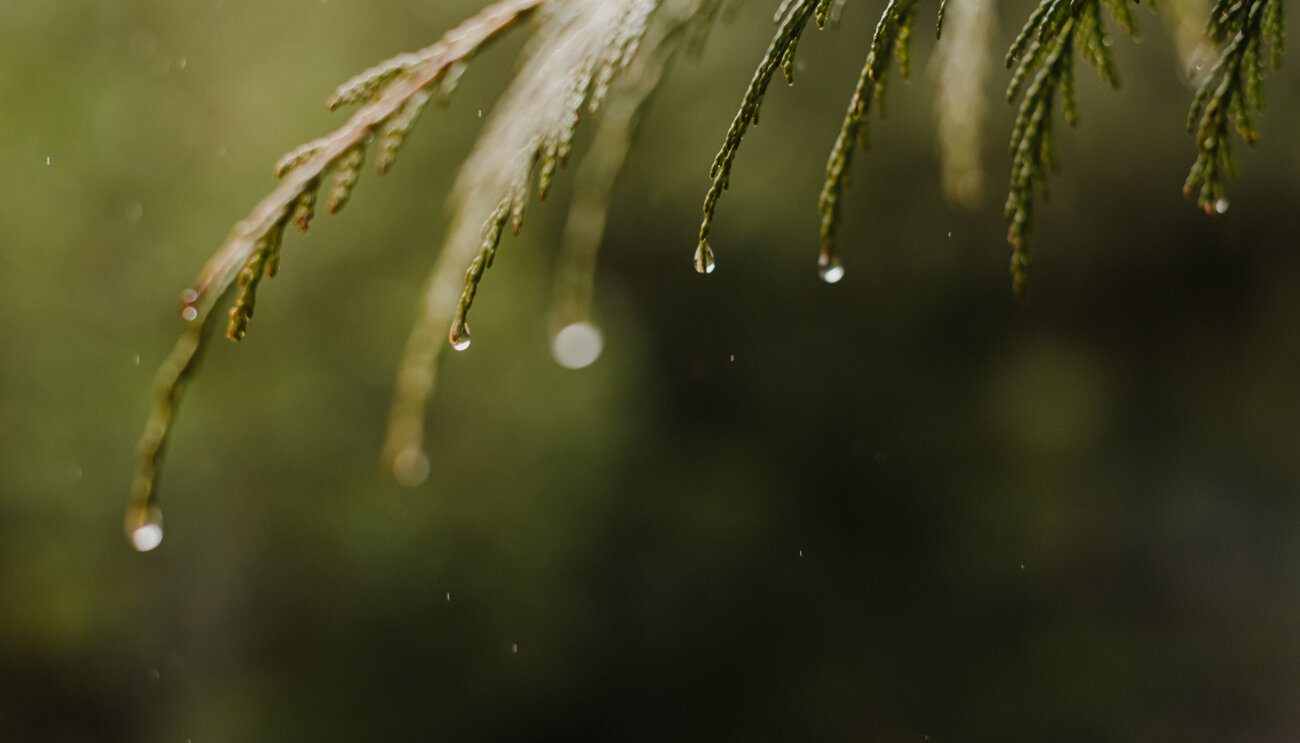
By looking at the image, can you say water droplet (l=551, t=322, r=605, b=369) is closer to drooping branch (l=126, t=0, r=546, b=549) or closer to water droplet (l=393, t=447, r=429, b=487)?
water droplet (l=393, t=447, r=429, b=487)

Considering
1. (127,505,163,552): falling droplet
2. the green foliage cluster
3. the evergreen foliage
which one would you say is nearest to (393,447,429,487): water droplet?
(127,505,163,552): falling droplet

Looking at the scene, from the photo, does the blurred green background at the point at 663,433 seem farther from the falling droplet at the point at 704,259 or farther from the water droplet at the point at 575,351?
the falling droplet at the point at 704,259

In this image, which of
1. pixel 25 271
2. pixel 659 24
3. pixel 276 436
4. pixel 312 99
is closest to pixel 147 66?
pixel 312 99

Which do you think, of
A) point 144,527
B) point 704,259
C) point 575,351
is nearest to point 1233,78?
point 704,259

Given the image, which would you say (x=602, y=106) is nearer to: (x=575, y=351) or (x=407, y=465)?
(x=407, y=465)

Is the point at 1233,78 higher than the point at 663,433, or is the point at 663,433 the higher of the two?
the point at 1233,78
